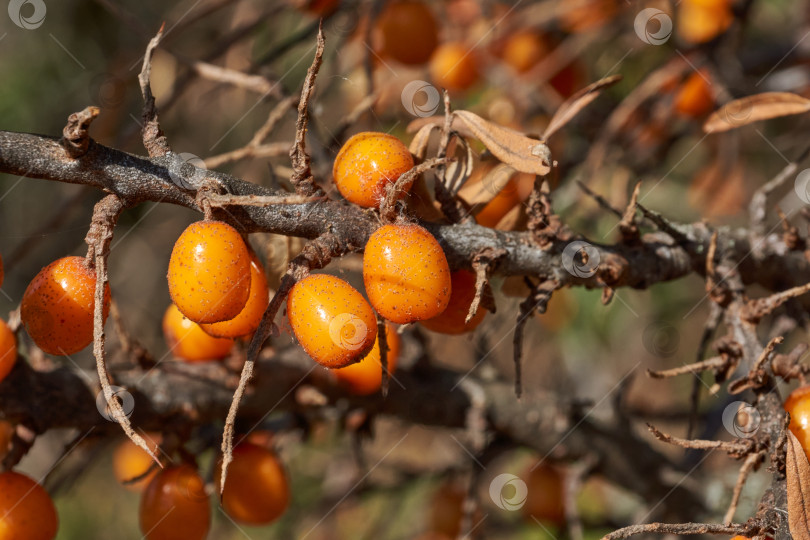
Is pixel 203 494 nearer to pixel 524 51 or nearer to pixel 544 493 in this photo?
pixel 544 493

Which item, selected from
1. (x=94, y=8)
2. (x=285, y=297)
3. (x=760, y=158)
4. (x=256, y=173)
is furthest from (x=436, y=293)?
(x=94, y=8)

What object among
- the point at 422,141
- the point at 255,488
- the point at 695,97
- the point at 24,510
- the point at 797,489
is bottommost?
the point at 255,488

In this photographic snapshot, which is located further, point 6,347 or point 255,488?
point 255,488

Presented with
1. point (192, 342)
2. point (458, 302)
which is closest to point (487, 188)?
point (458, 302)

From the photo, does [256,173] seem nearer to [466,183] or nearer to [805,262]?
[466,183]

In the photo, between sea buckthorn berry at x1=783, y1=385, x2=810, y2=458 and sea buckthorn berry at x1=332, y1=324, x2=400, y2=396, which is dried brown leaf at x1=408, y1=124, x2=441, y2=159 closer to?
sea buckthorn berry at x1=332, y1=324, x2=400, y2=396

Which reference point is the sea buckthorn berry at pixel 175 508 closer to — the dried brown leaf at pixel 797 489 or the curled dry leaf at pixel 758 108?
the dried brown leaf at pixel 797 489

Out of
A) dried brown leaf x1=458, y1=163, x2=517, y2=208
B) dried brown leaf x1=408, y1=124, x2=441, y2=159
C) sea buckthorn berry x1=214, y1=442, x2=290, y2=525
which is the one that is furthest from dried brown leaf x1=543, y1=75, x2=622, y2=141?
sea buckthorn berry x1=214, y1=442, x2=290, y2=525
